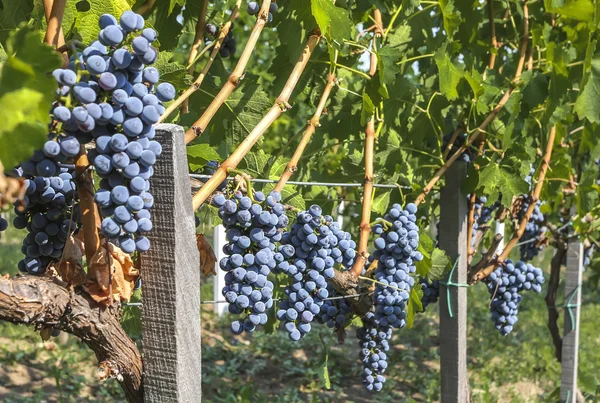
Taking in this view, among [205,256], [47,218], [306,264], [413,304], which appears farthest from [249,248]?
[413,304]

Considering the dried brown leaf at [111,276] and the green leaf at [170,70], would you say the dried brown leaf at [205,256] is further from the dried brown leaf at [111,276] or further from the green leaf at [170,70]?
the green leaf at [170,70]

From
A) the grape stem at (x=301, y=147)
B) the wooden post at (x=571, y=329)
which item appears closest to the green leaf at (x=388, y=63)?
the grape stem at (x=301, y=147)

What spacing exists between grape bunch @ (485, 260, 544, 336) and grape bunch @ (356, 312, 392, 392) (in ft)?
3.20

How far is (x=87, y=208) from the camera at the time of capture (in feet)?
4.05

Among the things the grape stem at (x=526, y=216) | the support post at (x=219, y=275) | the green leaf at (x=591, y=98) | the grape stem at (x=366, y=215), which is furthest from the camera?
the support post at (x=219, y=275)

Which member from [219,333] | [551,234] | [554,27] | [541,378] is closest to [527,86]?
[554,27]

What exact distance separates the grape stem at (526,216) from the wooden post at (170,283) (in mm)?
2025

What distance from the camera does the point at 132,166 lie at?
1.12m

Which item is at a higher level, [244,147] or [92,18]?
[92,18]

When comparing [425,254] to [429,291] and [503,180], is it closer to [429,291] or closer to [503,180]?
[503,180]

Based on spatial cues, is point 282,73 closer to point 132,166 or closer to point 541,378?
point 132,166

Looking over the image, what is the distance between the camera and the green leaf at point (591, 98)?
2623 millimetres

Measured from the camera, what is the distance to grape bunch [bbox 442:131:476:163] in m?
2.97

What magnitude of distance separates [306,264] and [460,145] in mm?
1421
